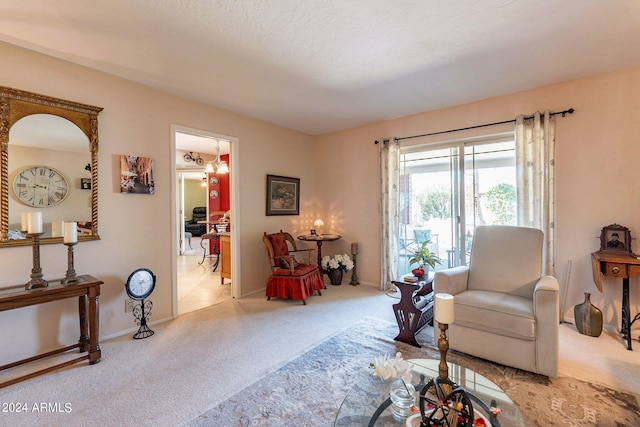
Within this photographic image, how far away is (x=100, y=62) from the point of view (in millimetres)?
2541

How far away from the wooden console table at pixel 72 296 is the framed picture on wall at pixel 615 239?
187 inches

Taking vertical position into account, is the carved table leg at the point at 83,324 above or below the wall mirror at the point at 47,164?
below

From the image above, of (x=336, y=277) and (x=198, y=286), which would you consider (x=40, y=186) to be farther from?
(x=336, y=277)

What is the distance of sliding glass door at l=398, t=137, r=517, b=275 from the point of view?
3547 millimetres

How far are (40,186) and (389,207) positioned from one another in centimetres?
394

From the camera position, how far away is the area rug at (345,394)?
5.41ft

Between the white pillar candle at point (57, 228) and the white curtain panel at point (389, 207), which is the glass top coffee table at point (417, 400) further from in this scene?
the white pillar candle at point (57, 228)

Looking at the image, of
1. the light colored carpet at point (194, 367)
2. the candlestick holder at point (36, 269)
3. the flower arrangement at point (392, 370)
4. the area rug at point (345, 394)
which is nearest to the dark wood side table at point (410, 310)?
the area rug at point (345, 394)

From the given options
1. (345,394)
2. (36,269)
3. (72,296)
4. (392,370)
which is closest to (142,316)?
(72,296)

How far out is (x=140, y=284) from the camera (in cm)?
279

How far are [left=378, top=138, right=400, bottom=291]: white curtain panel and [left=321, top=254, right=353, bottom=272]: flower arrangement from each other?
55 centimetres

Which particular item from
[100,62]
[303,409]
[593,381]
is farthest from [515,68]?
[100,62]

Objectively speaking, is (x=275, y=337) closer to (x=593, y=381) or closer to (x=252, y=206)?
(x=252, y=206)

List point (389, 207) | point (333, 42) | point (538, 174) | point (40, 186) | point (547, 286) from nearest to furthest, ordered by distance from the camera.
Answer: point (547, 286)
point (333, 42)
point (40, 186)
point (538, 174)
point (389, 207)
